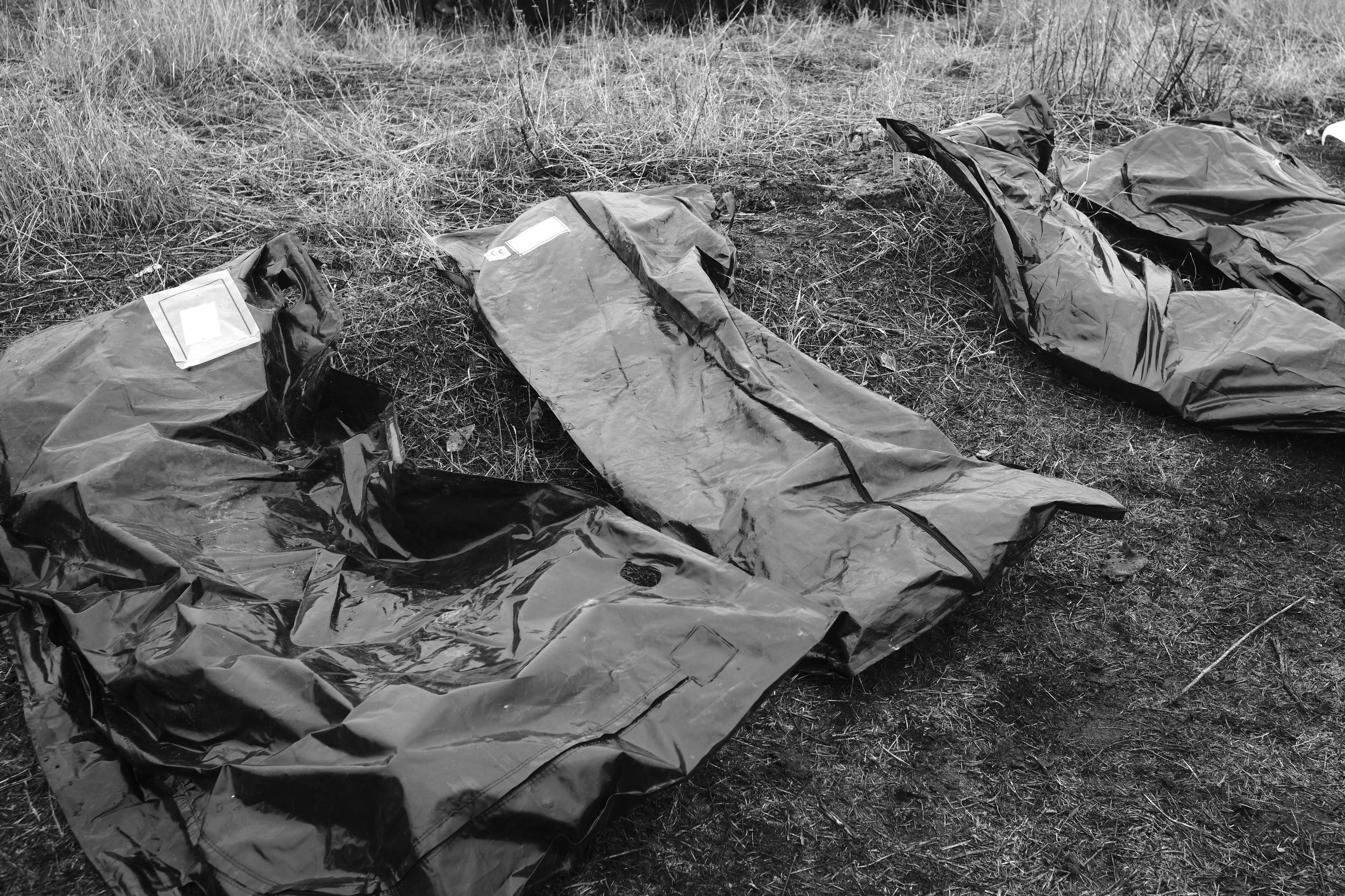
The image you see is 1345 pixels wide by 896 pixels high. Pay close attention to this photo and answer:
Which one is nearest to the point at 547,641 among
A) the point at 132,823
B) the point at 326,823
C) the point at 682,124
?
the point at 326,823

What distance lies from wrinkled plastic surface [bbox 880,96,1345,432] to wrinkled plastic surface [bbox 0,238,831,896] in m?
1.49

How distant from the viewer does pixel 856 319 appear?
3.13 meters

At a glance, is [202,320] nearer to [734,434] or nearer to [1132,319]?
[734,434]

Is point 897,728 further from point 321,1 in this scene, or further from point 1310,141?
point 321,1

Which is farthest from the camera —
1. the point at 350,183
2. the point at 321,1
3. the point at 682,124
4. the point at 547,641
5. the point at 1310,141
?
the point at 321,1

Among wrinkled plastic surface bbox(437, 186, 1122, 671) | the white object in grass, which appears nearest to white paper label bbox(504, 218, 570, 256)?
wrinkled plastic surface bbox(437, 186, 1122, 671)

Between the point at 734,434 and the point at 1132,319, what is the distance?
1.30 metres

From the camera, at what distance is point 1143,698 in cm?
207

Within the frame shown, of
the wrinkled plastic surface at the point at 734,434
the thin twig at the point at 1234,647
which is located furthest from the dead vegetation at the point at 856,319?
the wrinkled plastic surface at the point at 734,434

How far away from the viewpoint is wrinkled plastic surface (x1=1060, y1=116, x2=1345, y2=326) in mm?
3051

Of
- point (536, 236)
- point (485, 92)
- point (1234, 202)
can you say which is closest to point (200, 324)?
point (536, 236)

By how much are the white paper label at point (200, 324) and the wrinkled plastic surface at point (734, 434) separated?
0.68 m

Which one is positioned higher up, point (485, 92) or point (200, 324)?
point (485, 92)

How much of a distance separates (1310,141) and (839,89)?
2120 mm
